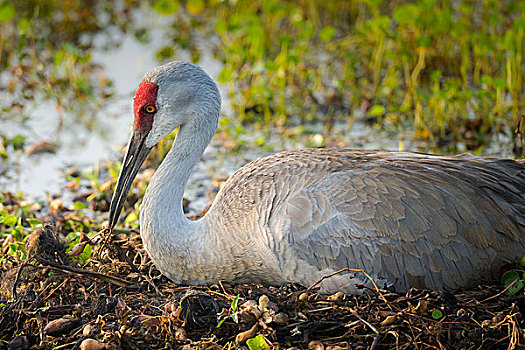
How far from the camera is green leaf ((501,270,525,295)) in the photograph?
371 cm

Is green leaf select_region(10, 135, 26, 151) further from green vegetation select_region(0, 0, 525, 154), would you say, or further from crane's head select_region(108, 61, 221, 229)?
crane's head select_region(108, 61, 221, 229)

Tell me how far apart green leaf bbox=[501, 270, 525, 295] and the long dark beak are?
2085mm

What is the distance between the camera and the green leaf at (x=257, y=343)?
341 cm

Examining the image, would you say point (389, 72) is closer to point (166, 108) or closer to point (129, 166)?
point (166, 108)

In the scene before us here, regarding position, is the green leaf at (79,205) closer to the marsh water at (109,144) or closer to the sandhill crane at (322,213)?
the marsh water at (109,144)

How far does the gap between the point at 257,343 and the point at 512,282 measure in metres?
1.37

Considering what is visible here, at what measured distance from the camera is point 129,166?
423 centimetres

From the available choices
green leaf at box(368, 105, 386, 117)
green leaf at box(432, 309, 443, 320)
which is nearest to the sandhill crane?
green leaf at box(432, 309, 443, 320)

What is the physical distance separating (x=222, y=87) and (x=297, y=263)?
13.5 ft

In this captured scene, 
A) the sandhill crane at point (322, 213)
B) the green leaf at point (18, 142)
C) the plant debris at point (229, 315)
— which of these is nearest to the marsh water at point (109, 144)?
the green leaf at point (18, 142)

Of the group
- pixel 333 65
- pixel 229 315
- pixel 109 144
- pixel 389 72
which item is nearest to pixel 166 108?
pixel 229 315

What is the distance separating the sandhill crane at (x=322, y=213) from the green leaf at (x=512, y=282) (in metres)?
0.10

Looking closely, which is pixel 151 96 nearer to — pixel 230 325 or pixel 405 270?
pixel 230 325

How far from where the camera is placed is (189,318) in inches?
140
